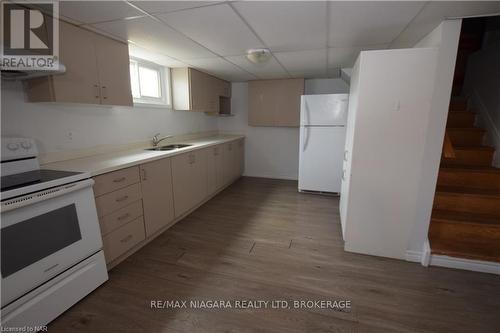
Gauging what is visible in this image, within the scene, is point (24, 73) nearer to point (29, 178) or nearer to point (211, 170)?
point (29, 178)

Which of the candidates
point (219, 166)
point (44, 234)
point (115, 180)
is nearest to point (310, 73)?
point (219, 166)

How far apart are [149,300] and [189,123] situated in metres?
2.96

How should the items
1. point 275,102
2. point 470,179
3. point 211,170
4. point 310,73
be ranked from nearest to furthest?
point 470,179
point 211,170
point 310,73
point 275,102

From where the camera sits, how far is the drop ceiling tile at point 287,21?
4.94 feet

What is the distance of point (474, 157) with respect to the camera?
102 inches

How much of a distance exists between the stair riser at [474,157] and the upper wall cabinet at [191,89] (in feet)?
11.4

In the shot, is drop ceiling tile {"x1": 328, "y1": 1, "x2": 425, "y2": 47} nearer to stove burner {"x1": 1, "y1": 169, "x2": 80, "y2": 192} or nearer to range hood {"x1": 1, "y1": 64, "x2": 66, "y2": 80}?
range hood {"x1": 1, "y1": 64, "x2": 66, "y2": 80}

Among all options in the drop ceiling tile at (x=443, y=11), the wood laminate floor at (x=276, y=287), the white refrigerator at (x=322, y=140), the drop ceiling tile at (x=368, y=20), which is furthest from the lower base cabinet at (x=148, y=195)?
the drop ceiling tile at (x=443, y=11)

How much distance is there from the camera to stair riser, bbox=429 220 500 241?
1.98 m

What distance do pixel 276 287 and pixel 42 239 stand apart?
1611 mm

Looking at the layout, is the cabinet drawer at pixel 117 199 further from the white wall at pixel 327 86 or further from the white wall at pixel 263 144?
the white wall at pixel 327 86

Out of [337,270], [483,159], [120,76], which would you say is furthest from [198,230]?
[483,159]

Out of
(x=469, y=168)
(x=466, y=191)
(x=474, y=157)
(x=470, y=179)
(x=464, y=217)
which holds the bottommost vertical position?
(x=464, y=217)

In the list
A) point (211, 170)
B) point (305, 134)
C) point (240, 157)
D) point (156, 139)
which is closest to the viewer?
point (156, 139)
